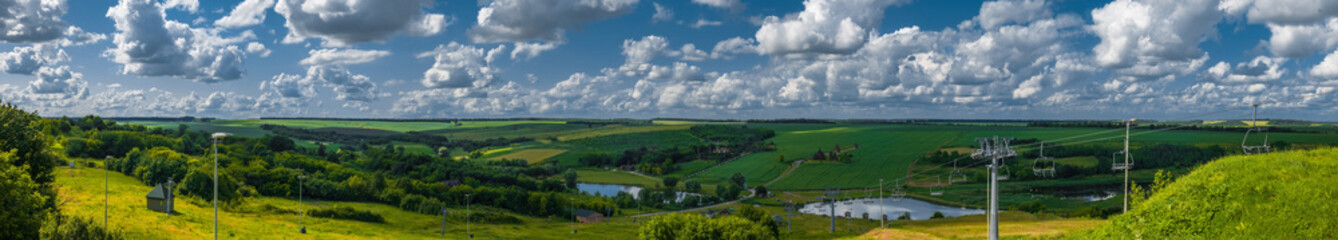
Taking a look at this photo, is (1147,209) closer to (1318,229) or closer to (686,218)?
(1318,229)

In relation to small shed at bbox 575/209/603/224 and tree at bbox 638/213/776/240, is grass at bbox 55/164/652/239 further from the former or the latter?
tree at bbox 638/213/776/240

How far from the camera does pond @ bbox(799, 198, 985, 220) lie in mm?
150375

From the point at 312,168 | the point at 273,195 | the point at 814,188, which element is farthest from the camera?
the point at 814,188

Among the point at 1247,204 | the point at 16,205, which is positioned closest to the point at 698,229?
the point at 1247,204

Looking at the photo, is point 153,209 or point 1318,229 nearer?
point 1318,229

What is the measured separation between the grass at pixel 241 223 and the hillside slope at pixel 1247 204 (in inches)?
2562

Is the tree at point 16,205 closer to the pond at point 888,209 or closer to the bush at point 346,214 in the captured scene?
the bush at point 346,214

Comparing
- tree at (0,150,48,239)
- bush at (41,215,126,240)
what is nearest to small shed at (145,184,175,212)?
tree at (0,150,48,239)

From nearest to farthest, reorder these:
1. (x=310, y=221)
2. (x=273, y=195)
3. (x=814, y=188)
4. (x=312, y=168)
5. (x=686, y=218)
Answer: (x=686, y=218)
(x=310, y=221)
(x=273, y=195)
(x=312, y=168)
(x=814, y=188)

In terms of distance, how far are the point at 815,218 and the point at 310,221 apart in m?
96.1

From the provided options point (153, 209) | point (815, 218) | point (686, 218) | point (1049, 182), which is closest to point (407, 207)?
point (153, 209)

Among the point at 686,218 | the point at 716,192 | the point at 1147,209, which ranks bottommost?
the point at 716,192

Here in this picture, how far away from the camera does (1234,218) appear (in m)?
26.6

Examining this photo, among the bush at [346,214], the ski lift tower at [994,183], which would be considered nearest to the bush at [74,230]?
the ski lift tower at [994,183]
